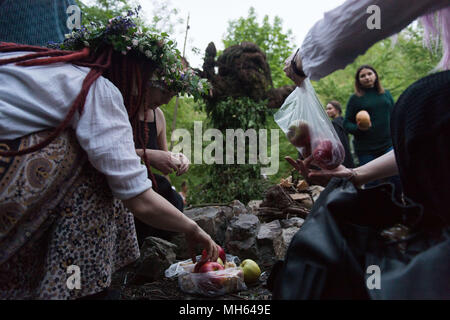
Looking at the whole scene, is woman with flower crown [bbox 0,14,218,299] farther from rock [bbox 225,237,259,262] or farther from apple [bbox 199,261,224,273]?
rock [bbox 225,237,259,262]

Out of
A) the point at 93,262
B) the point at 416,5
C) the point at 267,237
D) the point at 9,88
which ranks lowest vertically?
the point at 267,237

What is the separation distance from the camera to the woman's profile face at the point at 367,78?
15.4 ft

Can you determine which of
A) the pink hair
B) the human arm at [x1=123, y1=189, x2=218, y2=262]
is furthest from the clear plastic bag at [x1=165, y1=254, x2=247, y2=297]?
Result: the pink hair

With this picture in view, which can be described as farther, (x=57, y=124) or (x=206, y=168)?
(x=206, y=168)

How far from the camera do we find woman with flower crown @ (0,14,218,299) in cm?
133

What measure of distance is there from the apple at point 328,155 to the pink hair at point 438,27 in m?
0.60

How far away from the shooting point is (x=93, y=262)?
4.78 feet

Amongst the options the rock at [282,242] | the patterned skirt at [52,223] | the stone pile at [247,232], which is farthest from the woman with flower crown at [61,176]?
the rock at [282,242]

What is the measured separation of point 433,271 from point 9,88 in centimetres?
165

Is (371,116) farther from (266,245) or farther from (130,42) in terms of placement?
(130,42)

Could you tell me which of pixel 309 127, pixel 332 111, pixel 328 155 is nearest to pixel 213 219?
pixel 309 127

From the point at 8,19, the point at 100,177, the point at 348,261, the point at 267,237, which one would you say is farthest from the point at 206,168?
the point at 348,261

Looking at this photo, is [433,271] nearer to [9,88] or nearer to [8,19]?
[9,88]

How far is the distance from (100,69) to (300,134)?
1122mm
